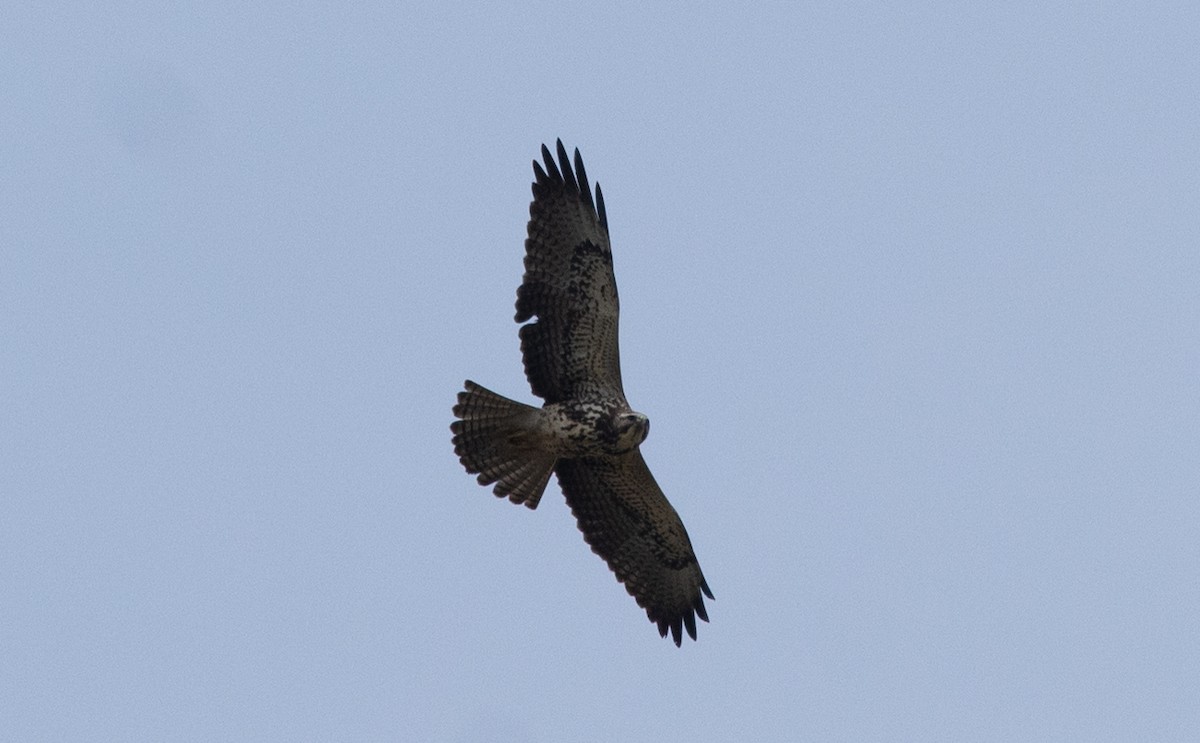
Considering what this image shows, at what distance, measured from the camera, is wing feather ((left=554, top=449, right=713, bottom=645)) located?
16781 millimetres

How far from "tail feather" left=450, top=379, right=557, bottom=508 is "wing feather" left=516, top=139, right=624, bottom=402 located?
306mm

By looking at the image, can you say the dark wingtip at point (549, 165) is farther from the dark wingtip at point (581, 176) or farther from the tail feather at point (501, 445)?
the tail feather at point (501, 445)

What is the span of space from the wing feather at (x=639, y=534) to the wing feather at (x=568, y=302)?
0.77 metres

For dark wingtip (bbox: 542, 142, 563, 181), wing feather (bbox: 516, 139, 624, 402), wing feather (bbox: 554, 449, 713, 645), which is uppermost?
dark wingtip (bbox: 542, 142, 563, 181)

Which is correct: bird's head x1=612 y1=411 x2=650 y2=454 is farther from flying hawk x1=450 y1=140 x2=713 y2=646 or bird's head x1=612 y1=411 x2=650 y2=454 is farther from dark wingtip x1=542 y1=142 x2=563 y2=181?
dark wingtip x1=542 y1=142 x2=563 y2=181

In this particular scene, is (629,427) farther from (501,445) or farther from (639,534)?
(639,534)

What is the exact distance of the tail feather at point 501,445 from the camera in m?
16.2

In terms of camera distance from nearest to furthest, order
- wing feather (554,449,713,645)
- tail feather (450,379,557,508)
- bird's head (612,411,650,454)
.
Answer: bird's head (612,411,650,454) < tail feather (450,379,557,508) < wing feather (554,449,713,645)

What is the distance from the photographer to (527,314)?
16047 millimetres

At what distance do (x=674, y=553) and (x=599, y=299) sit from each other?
8.48 ft

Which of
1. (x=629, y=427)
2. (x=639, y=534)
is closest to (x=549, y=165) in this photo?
(x=629, y=427)

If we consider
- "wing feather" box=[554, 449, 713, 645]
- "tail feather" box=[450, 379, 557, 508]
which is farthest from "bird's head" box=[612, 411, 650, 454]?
"tail feather" box=[450, 379, 557, 508]

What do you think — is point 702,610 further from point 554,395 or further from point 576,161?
point 576,161

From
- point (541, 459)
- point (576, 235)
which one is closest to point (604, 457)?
point (541, 459)
